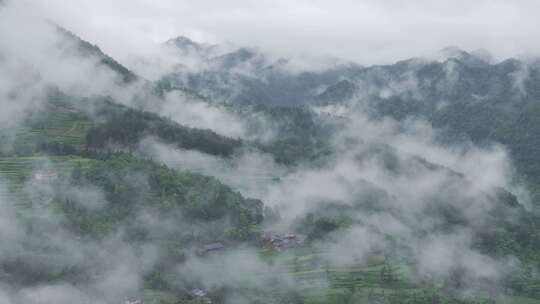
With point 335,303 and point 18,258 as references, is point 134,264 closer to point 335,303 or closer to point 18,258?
point 18,258

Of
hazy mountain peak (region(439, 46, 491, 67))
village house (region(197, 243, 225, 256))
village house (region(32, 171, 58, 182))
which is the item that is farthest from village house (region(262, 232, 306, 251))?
hazy mountain peak (region(439, 46, 491, 67))

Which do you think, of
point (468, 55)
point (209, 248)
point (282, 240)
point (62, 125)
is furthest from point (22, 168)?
point (468, 55)

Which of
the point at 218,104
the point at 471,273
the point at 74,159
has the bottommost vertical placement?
the point at 471,273

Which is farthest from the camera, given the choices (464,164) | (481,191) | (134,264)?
(464,164)

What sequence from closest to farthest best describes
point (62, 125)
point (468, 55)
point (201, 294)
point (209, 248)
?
1. point (201, 294)
2. point (209, 248)
3. point (62, 125)
4. point (468, 55)

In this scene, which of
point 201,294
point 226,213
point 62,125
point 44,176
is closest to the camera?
point 201,294

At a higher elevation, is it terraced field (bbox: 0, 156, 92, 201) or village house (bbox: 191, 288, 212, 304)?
terraced field (bbox: 0, 156, 92, 201)

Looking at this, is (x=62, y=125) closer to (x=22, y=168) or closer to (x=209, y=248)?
(x=22, y=168)

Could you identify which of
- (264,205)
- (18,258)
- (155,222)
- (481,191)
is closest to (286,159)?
(264,205)

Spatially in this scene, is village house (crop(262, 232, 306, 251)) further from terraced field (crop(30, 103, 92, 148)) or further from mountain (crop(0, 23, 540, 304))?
terraced field (crop(30, 103, 92, 148))

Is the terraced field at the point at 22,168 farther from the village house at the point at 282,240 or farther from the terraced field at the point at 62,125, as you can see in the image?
the village house at the point at 282,240

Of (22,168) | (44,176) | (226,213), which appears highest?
(22,168)
